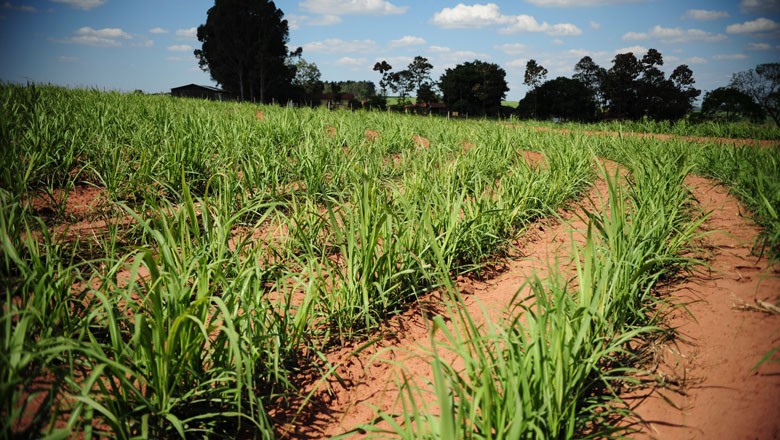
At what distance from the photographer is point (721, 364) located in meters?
1.50

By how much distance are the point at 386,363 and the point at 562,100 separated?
163ft

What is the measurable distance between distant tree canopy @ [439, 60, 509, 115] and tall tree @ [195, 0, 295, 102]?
78.0 feet

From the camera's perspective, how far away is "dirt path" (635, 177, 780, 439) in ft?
4.10

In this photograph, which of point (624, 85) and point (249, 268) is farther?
point (624, 85)

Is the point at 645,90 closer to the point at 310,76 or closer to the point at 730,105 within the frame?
the point at 730,105

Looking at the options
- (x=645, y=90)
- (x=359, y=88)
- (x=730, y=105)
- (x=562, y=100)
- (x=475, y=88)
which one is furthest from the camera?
(x=359, y=88)

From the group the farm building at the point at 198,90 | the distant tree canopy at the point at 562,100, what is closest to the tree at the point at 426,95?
the distant tree canopy at the point at 562,100

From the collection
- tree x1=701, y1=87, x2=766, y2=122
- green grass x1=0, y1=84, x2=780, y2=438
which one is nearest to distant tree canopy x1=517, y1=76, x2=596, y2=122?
tree x1=701, y1=87, x2=766, y2=122

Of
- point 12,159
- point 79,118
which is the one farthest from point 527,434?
point 79,118

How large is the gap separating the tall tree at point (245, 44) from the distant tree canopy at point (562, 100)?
28.7 metres

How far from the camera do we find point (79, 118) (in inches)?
177

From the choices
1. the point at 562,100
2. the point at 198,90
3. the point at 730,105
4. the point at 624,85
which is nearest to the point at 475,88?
the point at 562,100

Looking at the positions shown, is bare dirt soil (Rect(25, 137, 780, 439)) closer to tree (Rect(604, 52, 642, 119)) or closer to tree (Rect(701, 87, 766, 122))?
tree (Rect(701, 87, 766, 122))

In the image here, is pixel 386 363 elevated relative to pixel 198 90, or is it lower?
lower
